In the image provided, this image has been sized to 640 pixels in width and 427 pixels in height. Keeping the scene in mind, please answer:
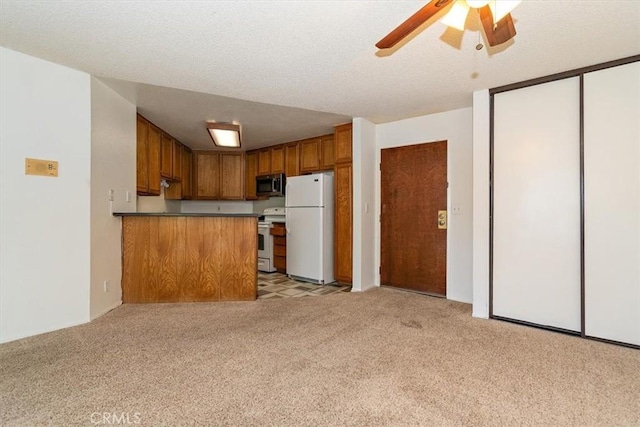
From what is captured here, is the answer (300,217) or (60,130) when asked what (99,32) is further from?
(300,217)

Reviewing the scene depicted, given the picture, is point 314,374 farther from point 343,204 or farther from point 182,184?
point 182,184

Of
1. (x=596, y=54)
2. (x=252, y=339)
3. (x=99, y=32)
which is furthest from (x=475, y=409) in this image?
(x=99, y=32)

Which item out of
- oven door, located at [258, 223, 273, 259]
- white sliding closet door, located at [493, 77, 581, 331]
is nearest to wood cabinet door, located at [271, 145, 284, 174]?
oven door, located at [258, 223, 273, 259]

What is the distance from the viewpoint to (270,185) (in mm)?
5172

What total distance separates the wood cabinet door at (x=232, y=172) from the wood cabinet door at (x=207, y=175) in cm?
11

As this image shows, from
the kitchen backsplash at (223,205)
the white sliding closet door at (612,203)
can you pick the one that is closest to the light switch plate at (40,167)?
the kitchen backsplash at (223,205)

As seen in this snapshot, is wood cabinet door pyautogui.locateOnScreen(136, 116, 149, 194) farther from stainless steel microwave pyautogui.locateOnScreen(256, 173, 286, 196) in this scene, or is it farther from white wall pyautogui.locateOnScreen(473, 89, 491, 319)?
white wall pyautogui.locateOnScreen(473, 89, 491, 319)

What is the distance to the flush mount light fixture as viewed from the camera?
157 inches

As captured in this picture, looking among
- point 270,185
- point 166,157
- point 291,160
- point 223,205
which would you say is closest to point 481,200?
point 291,160

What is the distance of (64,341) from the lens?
2.23 meters

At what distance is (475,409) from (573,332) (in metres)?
1.61

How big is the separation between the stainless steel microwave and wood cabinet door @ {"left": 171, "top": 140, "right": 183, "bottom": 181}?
1.31 meters

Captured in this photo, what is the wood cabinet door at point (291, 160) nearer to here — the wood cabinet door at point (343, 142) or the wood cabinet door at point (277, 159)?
the wood cabinet door at point (277, 159)

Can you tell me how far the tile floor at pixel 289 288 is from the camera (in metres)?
3.74
